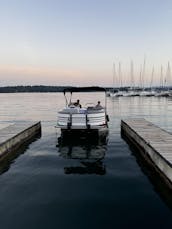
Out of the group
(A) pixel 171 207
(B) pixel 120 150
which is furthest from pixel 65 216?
(B) pixel 120 150

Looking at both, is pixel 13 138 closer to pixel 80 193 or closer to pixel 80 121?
pixel 80 121

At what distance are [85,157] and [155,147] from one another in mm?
3646

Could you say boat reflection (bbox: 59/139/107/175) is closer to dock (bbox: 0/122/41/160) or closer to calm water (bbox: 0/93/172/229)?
calm water (bbox: 0/93/172/229)

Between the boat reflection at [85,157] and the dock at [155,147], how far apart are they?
6.83 feet

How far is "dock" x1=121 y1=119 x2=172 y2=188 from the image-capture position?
11180 millimetres

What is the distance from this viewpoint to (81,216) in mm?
8578

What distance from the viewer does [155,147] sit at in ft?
45.3

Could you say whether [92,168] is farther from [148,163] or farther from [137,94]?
[137,94]

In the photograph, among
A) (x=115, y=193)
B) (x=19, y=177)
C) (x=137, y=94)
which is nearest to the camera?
(x=115, y=193)

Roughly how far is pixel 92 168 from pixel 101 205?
424cm

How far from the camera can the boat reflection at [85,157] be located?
Answer: 13.2m

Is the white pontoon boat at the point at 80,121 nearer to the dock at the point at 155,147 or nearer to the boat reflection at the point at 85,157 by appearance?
the boat reflection at the point at 85,157

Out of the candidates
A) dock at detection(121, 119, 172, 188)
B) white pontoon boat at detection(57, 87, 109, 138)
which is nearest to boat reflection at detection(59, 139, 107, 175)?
white pontoon boat at detection(57, 87, 109, 138)

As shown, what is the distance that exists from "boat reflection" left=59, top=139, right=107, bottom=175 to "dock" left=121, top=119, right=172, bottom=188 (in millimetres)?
2082
